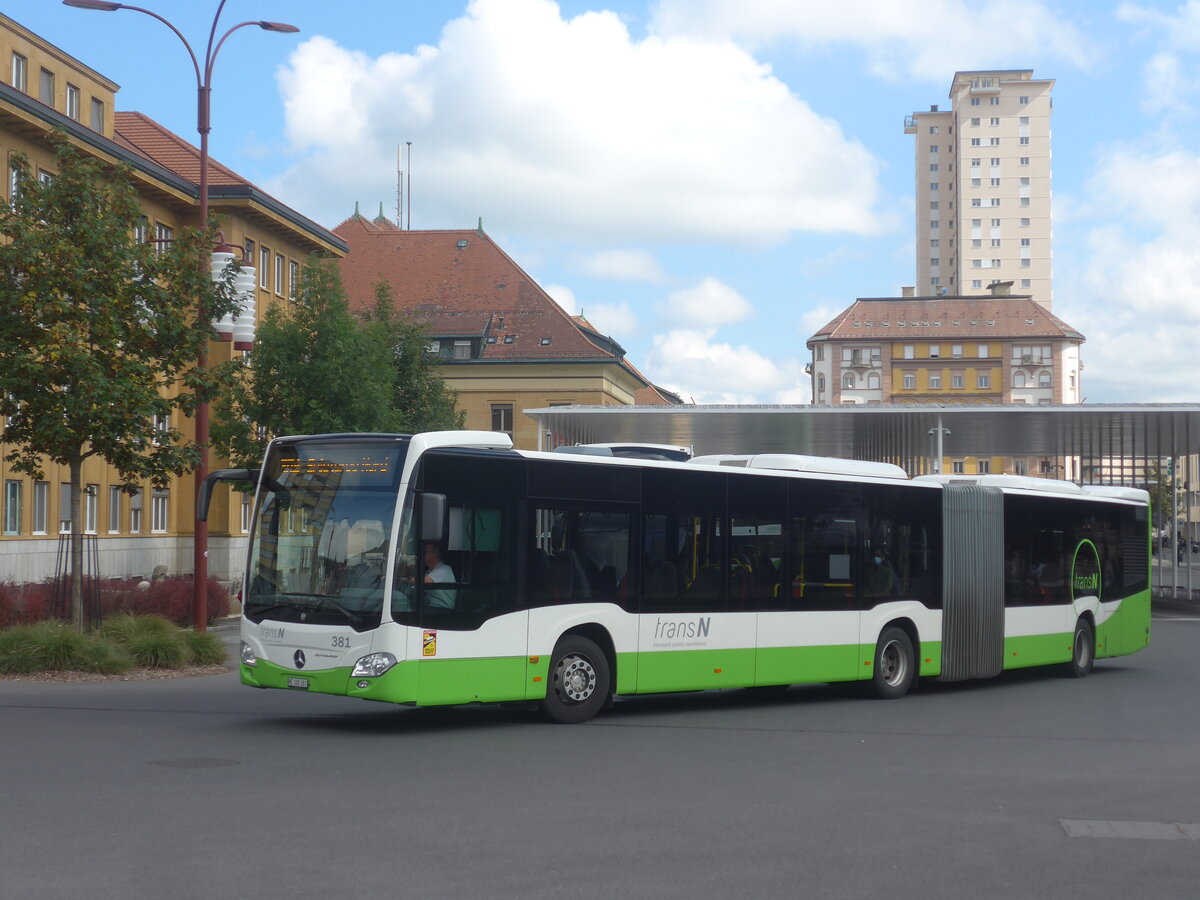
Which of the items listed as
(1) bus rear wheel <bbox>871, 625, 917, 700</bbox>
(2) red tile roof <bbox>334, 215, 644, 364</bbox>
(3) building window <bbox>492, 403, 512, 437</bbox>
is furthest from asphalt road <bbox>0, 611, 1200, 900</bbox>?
(2) red tile roof <bbox>334, 215, 644, 364</bbox>

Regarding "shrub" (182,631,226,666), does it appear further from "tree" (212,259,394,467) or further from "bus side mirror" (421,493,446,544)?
"tree" (212,259,394,467)

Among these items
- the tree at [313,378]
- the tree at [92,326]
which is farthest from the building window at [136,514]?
the tree at [92,326]

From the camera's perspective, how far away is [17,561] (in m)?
40.0

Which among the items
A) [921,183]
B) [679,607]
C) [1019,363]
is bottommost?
[679,607]

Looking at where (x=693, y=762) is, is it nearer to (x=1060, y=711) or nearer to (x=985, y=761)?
(x=985, y=761)

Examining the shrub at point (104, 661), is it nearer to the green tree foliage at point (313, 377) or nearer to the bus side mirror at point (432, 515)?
the bus side mirror at point (432, 515)

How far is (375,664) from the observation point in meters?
13.3

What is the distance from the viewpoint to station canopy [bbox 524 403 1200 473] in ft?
127

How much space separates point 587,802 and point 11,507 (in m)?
34.0

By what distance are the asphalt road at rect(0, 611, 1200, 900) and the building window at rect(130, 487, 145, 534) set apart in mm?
32237

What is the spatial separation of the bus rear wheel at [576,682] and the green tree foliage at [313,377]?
22.6m

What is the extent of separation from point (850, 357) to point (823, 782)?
13027 cm

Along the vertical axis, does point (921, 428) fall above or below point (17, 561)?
above

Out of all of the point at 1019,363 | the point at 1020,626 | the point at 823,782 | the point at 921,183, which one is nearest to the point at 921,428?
the point at 1020,626
